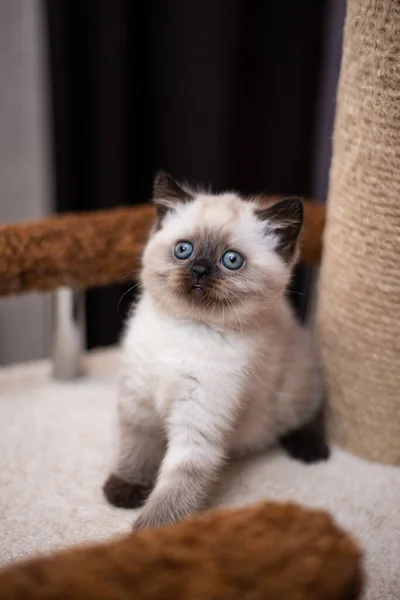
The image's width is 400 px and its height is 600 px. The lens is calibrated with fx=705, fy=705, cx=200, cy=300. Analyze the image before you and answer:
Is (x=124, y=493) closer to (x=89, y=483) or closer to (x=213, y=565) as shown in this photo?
(x=89, y=483)

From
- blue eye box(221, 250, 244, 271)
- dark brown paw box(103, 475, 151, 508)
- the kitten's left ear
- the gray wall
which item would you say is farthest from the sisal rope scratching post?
the gray wall

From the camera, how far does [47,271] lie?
1.34m

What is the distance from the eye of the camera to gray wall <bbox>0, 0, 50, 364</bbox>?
178cm

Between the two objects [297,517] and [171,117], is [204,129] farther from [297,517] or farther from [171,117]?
[297,517]

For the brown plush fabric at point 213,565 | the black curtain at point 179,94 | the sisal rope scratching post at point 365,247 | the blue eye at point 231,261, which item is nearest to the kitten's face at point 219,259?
the blue eye at point 231,261

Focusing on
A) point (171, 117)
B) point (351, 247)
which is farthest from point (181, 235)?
point (171, 117)

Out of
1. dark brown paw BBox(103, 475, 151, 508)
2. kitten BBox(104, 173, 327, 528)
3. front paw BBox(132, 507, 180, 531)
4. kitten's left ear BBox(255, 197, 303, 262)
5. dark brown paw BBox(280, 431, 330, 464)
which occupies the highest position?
kitten's left ear BBox(255, 197, 303, 262)

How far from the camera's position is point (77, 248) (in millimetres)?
1344

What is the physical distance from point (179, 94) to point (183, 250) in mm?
953

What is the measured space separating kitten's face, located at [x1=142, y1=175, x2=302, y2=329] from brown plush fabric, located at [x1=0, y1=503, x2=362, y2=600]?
40cm

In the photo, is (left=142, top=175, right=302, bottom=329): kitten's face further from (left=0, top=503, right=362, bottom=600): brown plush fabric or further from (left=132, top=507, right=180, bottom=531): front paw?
(left=0, top=503, right=362, bottom=600): brown plush fabric

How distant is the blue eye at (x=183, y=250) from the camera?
→ 1.08m

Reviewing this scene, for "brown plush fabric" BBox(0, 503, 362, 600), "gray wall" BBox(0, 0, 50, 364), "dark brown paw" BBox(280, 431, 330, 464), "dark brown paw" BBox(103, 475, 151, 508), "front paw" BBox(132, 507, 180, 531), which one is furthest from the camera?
"gray wall" BBox(0, 0, 50, 364)

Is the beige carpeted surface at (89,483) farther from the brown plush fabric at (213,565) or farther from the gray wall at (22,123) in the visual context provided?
the gray wall at (22,123)
